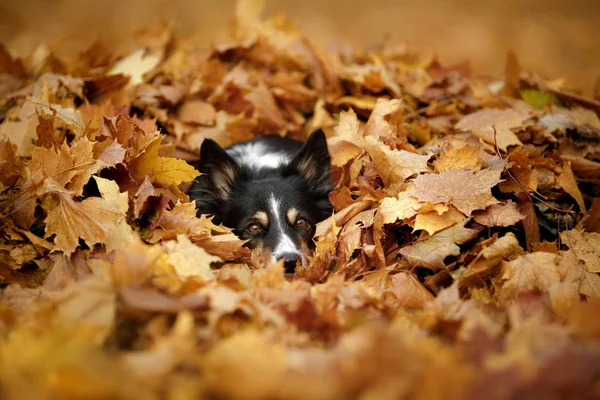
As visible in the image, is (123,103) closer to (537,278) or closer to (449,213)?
(449,213)

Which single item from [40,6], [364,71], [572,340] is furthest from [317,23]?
[572,340]

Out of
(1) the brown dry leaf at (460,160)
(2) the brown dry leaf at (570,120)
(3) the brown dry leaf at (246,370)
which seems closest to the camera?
(3) the brown dry leaf at (246,370)

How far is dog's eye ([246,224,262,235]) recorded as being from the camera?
3.48 meters

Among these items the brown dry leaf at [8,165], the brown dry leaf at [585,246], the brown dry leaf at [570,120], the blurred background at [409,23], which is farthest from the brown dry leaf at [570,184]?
the blurred background at [409,23]

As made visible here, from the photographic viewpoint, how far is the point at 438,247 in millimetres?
2738

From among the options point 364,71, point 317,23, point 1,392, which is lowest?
point 317,23

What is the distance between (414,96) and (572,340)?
10.2 feet

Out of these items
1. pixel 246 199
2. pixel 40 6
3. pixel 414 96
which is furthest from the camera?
pixel 40 6

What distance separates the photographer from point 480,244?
8.91 ft

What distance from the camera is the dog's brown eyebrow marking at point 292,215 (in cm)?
356

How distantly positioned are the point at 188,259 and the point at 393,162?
1363 millimetres

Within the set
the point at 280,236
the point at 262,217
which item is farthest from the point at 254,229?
the point at 280,236

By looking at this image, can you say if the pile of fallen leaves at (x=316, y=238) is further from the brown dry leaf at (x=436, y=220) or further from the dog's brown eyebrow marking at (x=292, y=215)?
the dog's brown eyebrow marking at (x=292, y=215)

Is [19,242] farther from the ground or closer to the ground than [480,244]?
farther from the ground
